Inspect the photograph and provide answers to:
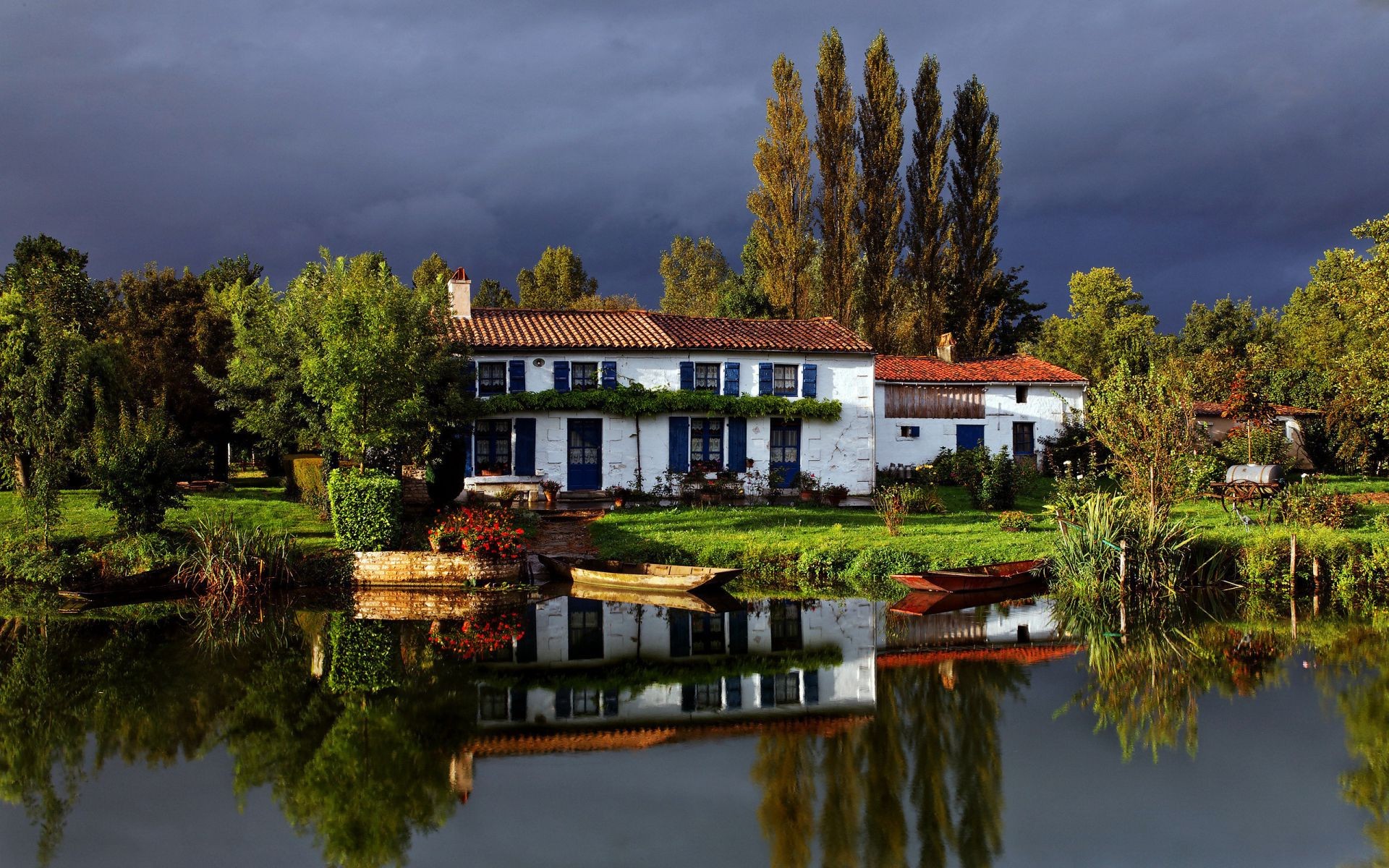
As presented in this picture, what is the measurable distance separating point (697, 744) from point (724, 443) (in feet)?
66.3

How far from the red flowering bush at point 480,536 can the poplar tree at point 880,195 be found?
25.9 m

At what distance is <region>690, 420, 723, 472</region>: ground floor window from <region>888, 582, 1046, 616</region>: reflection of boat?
12.4 meters

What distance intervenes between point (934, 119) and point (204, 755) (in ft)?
142

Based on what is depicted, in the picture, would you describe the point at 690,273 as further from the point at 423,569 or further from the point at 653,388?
the point at 423,569

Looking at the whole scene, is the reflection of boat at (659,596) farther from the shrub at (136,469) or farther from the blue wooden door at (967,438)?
the blue wooden door at (967,438)

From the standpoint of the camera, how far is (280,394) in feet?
79.9

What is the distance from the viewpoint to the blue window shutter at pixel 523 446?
29766mm

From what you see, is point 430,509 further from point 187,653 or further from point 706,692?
point 706,692

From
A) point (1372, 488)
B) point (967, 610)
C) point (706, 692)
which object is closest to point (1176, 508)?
point (1372, 488)

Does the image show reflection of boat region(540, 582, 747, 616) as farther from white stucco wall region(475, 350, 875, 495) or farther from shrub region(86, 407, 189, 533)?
white stucco wall region(475, 350, 875, 495)

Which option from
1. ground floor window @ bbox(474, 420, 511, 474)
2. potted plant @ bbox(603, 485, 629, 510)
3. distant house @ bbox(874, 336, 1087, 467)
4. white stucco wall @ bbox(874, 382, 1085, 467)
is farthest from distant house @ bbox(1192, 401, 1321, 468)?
ground floor window @ bbox(474, 420, 511, 474)

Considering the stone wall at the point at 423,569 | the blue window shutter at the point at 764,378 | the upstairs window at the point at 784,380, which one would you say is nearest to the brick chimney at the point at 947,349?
the upstairs window at the point at 784,380

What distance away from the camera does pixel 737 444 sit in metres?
31.1

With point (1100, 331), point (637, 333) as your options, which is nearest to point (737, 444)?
point (637, 333)
